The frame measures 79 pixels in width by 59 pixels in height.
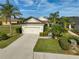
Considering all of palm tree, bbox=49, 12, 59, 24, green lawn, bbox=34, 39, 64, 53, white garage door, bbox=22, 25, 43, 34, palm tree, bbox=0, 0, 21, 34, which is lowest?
A: green lawn, bbox=34, 39, 64, 53

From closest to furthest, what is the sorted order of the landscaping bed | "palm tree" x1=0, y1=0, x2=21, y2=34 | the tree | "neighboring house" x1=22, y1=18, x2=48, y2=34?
1. the landscaping bed
2. the tree
3. "palm tree" x1=0, y1=0, x2=21, y2=34
4. "neighboring house" x1=22, y1=18, x2=48, y2=34

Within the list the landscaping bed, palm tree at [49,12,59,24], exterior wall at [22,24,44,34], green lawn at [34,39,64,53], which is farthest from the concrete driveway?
palm tree at [49,12,59,24]

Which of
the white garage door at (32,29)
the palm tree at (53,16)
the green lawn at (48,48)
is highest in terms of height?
the palm tree at (53,16)

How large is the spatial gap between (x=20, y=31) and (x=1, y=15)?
582cm

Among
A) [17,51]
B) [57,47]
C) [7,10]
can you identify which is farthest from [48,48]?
[7,10]

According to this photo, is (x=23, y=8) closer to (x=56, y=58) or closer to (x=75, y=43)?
(x=75, y=43)

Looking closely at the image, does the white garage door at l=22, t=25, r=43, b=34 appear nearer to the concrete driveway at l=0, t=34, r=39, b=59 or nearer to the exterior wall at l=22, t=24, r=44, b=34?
the exterior wall at l=22, t=24, r=44, b=34

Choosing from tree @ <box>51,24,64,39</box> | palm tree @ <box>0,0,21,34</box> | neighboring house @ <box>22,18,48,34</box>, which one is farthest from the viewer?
neighboring house @ <box>22,18,48,34</box>

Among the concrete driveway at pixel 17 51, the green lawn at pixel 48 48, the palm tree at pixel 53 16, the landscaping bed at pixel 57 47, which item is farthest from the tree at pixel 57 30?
the palm tree at pixel 53 16

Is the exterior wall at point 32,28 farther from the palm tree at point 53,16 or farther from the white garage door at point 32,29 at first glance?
the palm tree at point 53,16

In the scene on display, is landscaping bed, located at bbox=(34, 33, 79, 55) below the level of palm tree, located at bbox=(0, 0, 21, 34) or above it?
below

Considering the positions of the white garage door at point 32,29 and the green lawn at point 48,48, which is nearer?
the green lawn at point 48,48

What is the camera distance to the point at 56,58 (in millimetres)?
11531

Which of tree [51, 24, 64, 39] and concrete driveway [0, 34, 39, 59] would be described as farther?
tree [51, 24, 64, 39]
